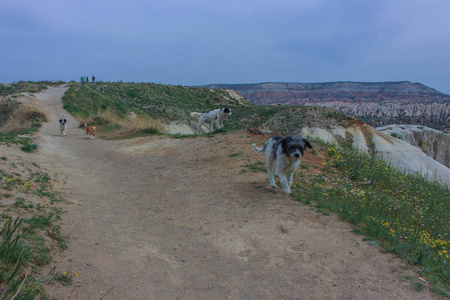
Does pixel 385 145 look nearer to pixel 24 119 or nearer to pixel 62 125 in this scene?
pixel 62 125

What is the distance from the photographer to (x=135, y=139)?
16391mm

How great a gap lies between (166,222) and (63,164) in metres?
6.16

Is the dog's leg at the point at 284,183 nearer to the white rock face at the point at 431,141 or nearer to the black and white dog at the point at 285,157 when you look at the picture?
the black and white dog at the point at 285,157

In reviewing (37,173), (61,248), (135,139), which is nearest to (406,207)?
(61,248)

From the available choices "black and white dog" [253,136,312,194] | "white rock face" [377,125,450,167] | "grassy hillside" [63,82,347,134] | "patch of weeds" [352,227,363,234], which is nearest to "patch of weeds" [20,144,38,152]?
"black and white dog" [253,136,312,194]

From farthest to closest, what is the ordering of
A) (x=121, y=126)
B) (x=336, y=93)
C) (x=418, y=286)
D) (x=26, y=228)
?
(x=336, y=93), (x=121, y=126), (x=26, y=228), (x=418, y=286)

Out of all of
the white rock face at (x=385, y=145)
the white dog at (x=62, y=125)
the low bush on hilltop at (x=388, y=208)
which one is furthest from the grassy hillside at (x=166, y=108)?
the low bush on hilltop at (x=388, y=208)

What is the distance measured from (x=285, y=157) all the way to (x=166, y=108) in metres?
30.9

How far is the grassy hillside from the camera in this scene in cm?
2964

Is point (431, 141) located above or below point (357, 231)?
below

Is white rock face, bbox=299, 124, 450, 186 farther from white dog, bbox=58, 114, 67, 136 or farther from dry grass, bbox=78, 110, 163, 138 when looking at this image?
white dog, bbox=58, 114, 67, 136

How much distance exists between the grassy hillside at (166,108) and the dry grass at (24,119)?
3605mm

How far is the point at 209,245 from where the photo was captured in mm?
5117

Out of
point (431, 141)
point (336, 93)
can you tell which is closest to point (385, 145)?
point (431, 141)
